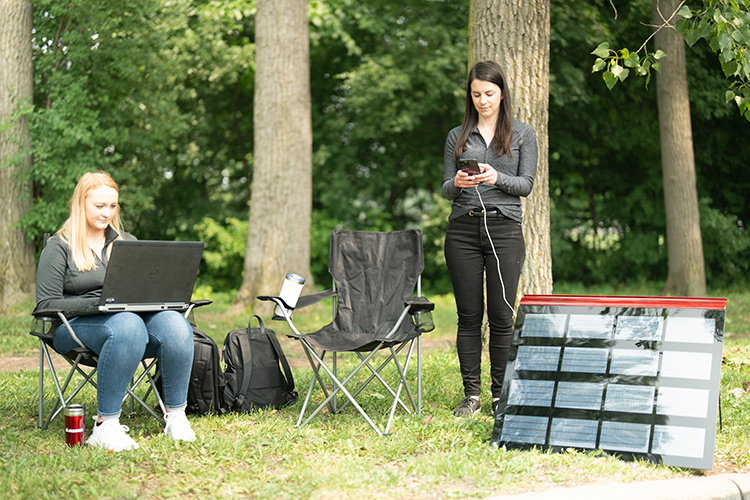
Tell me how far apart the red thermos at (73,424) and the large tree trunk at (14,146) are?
21.1 feet

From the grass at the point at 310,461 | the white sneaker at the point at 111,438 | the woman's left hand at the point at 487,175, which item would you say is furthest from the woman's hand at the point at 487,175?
the white sneaker at the point at 111,438

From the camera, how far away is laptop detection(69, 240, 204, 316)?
3594 millimetres

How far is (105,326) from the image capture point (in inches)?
143

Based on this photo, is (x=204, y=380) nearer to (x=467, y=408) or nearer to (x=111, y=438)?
(x=111, y=438)

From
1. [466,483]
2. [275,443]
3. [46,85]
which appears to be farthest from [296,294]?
[46,85]

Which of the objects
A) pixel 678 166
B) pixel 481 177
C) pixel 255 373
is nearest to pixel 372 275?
pixel 255 373

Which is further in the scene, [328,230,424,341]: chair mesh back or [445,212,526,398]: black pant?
[328,230,424,341]: chair mesh back

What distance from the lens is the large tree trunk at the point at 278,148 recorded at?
8641 millimetres

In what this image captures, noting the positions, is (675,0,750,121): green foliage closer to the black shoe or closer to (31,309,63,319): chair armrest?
the black shoe

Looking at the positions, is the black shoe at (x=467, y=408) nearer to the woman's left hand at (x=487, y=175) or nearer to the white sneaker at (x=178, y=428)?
the woman's left hand at (x=487, y=175)

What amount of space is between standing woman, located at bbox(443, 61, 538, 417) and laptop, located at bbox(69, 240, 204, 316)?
1356mm

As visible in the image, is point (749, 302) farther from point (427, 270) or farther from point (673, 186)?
point (427, 270)

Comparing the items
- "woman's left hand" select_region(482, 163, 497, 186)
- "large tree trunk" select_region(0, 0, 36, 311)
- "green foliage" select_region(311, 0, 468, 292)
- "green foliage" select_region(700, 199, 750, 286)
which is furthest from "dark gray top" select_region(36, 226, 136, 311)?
"green foliage" select_region(700, 199, 750, 286)

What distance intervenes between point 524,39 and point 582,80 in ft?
26.7
